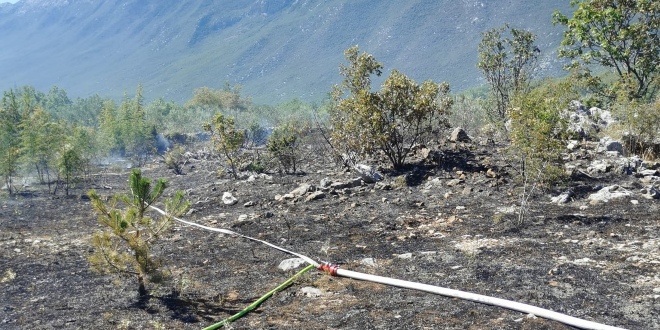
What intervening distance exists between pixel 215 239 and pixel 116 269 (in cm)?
356

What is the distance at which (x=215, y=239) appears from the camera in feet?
35.8

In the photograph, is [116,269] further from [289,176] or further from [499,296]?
[289,176]

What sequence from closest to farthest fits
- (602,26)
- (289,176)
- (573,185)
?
(573,185)
(602,26)
(289,176)

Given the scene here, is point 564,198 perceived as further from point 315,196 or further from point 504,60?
point 504,60

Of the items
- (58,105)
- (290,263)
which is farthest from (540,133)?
(58,105)

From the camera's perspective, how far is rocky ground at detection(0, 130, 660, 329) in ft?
21.4

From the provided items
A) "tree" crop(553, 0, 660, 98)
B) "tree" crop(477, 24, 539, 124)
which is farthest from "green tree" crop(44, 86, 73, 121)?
"tree" crop(553, 0, 660, 98)

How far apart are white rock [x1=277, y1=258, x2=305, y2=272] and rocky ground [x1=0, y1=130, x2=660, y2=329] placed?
0.16 meters

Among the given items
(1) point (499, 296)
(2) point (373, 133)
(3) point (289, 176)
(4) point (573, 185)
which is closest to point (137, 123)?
(3) point (289, 176)

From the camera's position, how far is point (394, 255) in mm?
8781

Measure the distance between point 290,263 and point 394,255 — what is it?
5.59 feet

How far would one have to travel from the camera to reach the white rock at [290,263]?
848cm

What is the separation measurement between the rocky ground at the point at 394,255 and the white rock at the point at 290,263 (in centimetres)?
16

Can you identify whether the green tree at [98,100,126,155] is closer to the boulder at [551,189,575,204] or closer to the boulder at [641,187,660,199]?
the boulder at [551,189,575,204]
